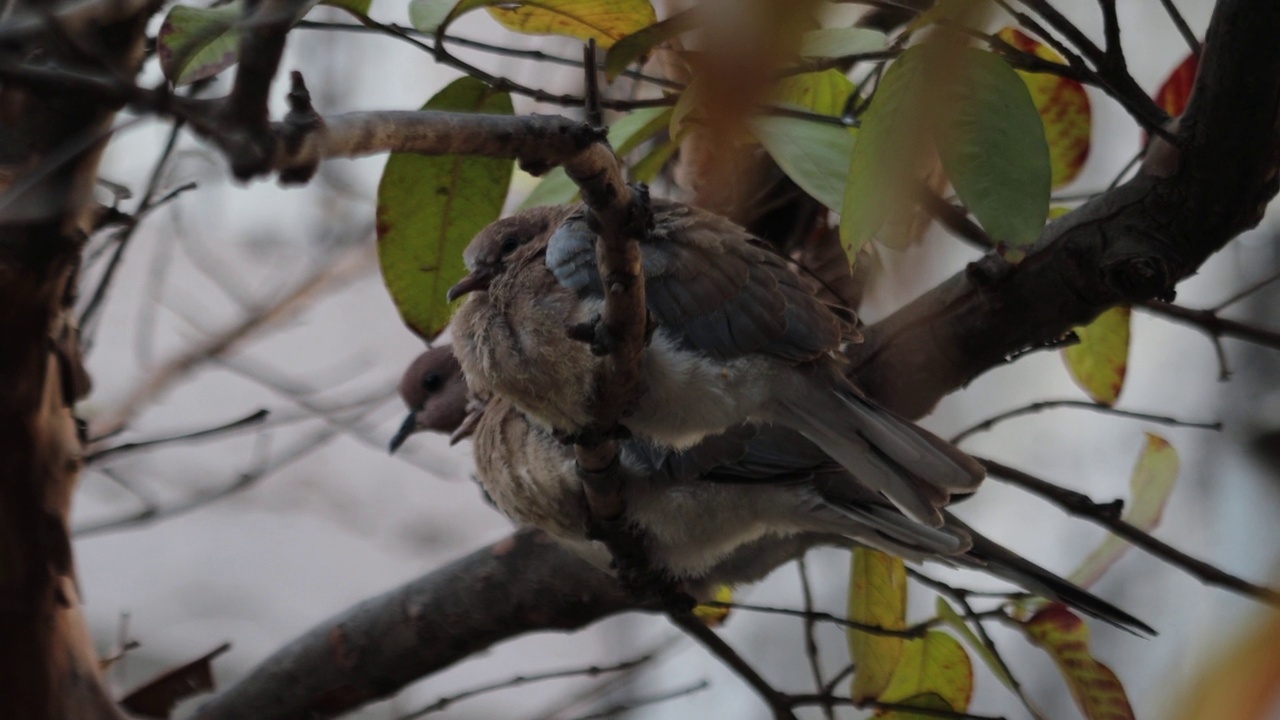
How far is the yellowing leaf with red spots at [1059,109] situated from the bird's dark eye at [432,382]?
1.57m

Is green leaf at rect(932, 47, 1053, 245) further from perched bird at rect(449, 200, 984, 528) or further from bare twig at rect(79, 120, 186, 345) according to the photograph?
bare twig at rect(79, 120, 186, 345)

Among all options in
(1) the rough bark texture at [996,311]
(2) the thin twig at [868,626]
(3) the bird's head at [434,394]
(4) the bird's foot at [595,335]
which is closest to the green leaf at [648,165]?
(1) the rough bark texture at [996,311]

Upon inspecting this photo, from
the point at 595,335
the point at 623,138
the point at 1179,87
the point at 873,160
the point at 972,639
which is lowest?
the point at 972,639

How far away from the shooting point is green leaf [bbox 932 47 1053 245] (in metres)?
1.08

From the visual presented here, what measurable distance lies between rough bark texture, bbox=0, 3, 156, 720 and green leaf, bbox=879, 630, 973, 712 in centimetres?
121

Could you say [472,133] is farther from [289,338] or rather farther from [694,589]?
[289,338]

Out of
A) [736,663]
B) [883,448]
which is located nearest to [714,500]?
[736,663]

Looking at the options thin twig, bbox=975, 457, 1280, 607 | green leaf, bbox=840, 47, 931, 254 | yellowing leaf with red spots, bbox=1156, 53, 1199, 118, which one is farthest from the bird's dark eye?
green leaf, bbox=840, 47, 931, 254

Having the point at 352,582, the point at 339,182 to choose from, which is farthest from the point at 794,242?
the point at 352,582

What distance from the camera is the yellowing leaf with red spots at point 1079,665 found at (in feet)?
5.48

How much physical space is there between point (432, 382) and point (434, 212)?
116 cm

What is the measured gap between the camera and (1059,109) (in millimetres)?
1792

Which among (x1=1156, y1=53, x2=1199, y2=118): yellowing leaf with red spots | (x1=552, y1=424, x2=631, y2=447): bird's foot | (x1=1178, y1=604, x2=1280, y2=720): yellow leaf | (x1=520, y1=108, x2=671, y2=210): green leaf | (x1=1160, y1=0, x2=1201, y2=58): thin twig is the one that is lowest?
(x1=1178, y1=604, x2=1280, y2=720): yellow leaf

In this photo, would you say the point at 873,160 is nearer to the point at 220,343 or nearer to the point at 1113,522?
the point at 1113,522
